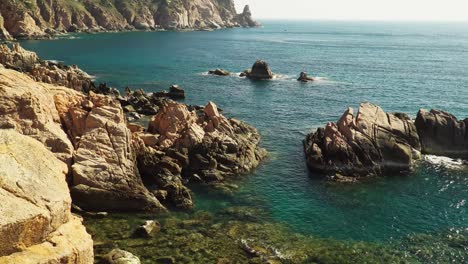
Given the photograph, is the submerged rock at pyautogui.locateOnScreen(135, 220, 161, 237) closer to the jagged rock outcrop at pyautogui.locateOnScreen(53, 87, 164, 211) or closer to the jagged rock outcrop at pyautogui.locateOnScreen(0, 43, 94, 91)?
the jagged rock outcrop at pyautogui.locateOnScreen(53, 87, 164, 211)

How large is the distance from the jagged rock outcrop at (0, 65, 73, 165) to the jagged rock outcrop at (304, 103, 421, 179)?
36.2 m

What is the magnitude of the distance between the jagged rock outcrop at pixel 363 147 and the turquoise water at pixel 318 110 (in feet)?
8.75

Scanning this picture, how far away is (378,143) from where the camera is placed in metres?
68.9

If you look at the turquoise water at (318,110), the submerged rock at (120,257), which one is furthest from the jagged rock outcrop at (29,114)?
the turquoise water at (318,110)

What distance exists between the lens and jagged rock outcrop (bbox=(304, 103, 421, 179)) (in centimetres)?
6650

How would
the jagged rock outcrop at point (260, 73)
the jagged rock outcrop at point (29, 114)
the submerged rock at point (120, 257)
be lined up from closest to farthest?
the submerged rock at point (120, 257) < the jagged rock outcrop at point (29, 114) < the jagged rock outcrop at point (260, 73)

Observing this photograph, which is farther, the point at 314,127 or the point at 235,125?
the point at 314,127

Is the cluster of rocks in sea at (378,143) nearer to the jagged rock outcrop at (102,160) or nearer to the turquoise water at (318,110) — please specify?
the turquoise water at (318,110)

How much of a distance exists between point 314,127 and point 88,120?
49.5m

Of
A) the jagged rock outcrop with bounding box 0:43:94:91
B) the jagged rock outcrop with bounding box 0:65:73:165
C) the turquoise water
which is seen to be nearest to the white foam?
the turquoise water

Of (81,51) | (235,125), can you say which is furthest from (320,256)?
(81,51)

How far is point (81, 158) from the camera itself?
51875 millimetres

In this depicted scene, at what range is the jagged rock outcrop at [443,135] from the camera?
74.2 m

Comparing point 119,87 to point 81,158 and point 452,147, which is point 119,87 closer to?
point 81,158
